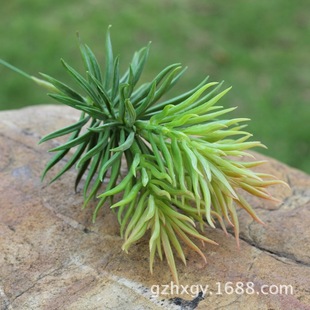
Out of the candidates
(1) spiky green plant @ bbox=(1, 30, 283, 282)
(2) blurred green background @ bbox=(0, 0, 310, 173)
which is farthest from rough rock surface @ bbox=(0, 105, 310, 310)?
(2) blurred green background @ bbox=(0, 0, 310, 173)

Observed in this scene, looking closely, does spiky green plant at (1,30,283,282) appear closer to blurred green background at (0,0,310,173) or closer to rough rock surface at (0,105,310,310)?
rough rock surface at (0,105,310,310)

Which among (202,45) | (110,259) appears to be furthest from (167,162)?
(202,45)

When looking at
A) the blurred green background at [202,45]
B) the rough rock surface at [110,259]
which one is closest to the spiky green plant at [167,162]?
the rough rock surface at [110,259]

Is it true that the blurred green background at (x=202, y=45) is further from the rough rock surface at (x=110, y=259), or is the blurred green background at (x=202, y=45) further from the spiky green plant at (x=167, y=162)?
the spiky green plant at (x=167, y=162)

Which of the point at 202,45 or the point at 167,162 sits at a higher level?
the point at 202,45

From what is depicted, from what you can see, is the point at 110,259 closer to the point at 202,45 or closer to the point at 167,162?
the point at 167,162

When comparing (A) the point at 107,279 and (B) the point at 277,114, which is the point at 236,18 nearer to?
(B) the point at 277,114

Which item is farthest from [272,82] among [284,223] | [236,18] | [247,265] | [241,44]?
[247,265]
